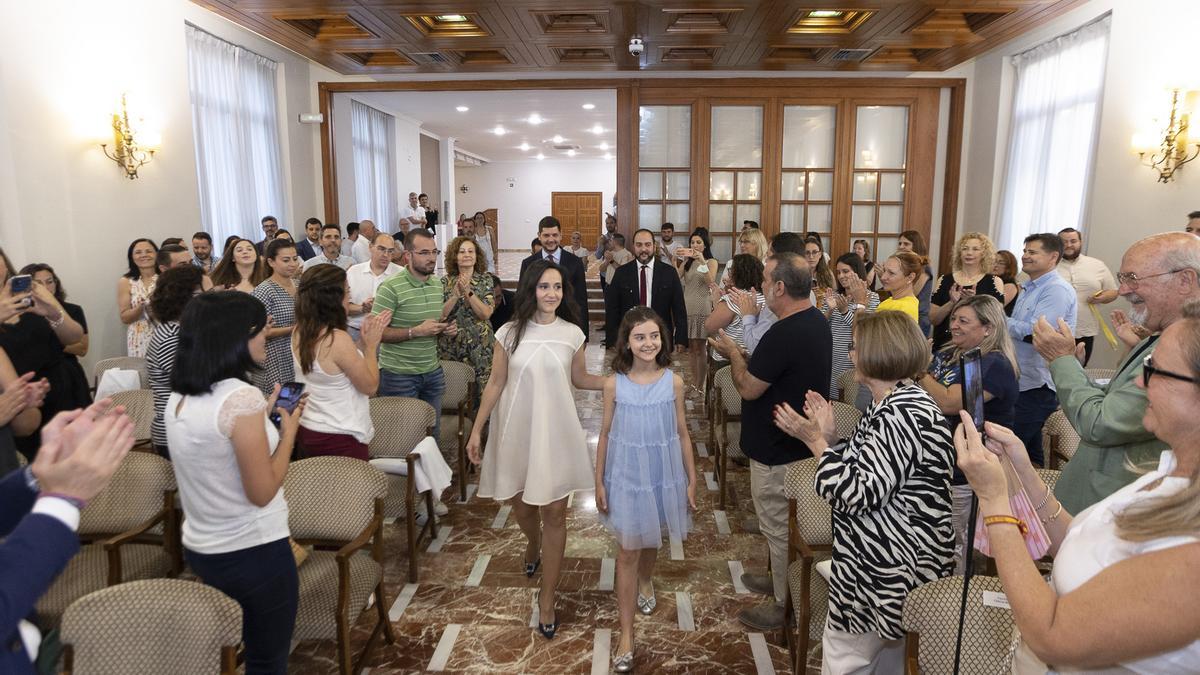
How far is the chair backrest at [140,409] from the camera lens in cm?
359

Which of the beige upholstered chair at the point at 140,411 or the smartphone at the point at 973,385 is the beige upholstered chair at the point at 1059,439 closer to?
the smartphone at the point at 973,385

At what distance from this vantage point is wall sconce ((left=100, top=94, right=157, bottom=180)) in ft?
19.6

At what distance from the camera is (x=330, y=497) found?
265 centimetres

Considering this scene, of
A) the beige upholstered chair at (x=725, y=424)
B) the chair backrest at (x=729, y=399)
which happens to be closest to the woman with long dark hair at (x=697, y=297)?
the beige upholstered chair at (x=725, y=424)

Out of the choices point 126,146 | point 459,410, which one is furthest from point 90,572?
point 126,146

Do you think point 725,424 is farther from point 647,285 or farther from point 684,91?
point 684,91

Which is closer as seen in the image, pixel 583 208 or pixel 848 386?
pixel 848 386

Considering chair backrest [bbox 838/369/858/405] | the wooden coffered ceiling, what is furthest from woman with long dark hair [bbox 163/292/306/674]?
the wooden coffered ceiling

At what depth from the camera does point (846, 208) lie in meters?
9.43

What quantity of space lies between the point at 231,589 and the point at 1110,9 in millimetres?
8266

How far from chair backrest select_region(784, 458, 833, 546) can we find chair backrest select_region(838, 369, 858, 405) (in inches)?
63.6

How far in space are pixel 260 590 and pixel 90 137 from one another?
5.54 m

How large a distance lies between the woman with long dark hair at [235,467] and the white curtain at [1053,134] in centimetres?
775

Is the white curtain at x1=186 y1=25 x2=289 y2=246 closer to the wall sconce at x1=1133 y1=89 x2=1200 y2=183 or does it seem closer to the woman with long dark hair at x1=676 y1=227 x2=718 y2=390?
the woman with long dark hair at x1=676 y1=227 x2=718 y2=390
